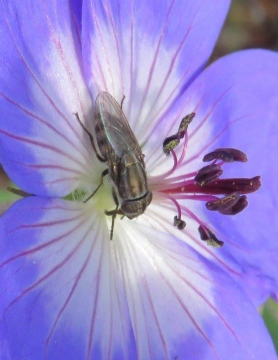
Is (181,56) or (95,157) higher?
(181,56)

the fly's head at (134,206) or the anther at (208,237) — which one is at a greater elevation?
the fly's head at (134,206)

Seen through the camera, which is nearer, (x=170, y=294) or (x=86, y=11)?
(x=86, y=11)

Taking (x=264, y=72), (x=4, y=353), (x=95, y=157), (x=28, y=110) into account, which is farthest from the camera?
(x=264, y=72)

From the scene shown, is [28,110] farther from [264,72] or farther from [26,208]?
[264,72]

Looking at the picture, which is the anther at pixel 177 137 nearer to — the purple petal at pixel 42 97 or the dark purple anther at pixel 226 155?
the dark purple anther at pixel 226 155

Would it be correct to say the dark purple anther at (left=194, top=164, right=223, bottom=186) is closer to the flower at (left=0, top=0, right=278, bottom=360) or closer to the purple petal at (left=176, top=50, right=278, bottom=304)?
the flower at (left=0, top=0, right=278, bottom=360)

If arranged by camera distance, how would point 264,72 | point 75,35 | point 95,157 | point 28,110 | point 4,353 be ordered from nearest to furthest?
point 4,353 < point 28,110 < point 75,35 < point 95,157 < point 264,72

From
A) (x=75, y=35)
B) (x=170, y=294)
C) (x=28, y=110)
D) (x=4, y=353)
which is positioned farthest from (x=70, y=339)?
(x=75, y=35)

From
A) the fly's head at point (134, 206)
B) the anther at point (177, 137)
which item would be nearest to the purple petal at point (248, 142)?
the anther at point (177, 137)
